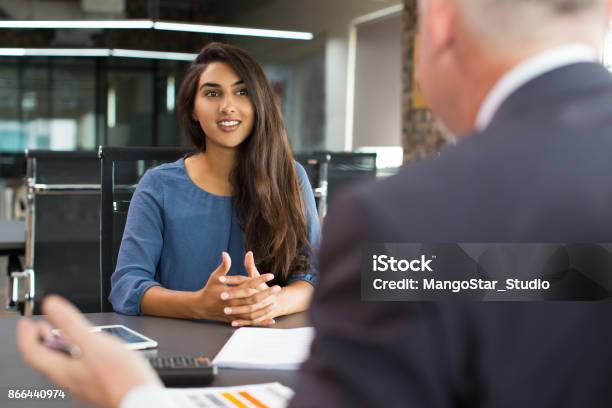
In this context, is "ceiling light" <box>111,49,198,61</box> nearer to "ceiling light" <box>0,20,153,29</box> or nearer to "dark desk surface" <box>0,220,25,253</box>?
"ceiling light" <box>0,20,153,29</box>

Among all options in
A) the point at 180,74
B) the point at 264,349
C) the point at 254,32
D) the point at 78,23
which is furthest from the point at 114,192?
the point at 180,74

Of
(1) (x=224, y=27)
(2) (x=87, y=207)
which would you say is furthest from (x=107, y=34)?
(2) (x=87, y=207)

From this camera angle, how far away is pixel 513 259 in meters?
0.50

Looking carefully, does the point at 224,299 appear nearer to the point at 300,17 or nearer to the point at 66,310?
the point at 66,310

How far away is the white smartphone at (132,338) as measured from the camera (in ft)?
4.19

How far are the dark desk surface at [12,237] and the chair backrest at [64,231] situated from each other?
0.54 feet

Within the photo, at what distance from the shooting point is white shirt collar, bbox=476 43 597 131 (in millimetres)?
505

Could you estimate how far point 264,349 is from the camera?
1295mm

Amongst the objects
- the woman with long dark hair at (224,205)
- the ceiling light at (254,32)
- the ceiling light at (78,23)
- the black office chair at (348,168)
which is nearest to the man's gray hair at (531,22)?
the woman with long dark hair at (224,205)

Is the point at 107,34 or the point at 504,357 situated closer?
Result: the point at 504,357

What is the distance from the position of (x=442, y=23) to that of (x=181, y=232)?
4.55 ft

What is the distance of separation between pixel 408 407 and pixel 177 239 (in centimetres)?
145

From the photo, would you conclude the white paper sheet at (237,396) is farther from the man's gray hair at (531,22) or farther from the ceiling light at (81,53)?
the ceiling light at (81,53)

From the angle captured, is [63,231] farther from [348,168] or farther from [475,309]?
[475,309]
